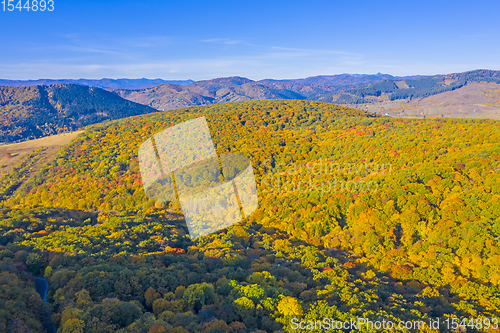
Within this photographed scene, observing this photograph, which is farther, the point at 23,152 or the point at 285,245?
the point at 23,152

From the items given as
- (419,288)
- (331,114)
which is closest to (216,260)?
(419,288)

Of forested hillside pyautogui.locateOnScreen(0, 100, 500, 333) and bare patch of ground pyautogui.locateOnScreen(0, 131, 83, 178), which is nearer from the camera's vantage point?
forested hillside pyautogui.locateOnScreen(0, 100, 500, 333)

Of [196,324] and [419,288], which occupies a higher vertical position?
[196,324]

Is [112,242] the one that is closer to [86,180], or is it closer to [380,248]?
[380,248]

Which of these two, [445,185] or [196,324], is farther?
[445,185]

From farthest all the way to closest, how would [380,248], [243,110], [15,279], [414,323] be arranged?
[243,110]
[380,248]
[15,279]
[414,323]

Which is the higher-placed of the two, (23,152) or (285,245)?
(23,152)

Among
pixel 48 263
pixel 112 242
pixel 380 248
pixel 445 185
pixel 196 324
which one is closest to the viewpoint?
pixel 196 324

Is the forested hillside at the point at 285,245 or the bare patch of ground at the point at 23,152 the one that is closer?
the forested hillside at the point at 285,245
